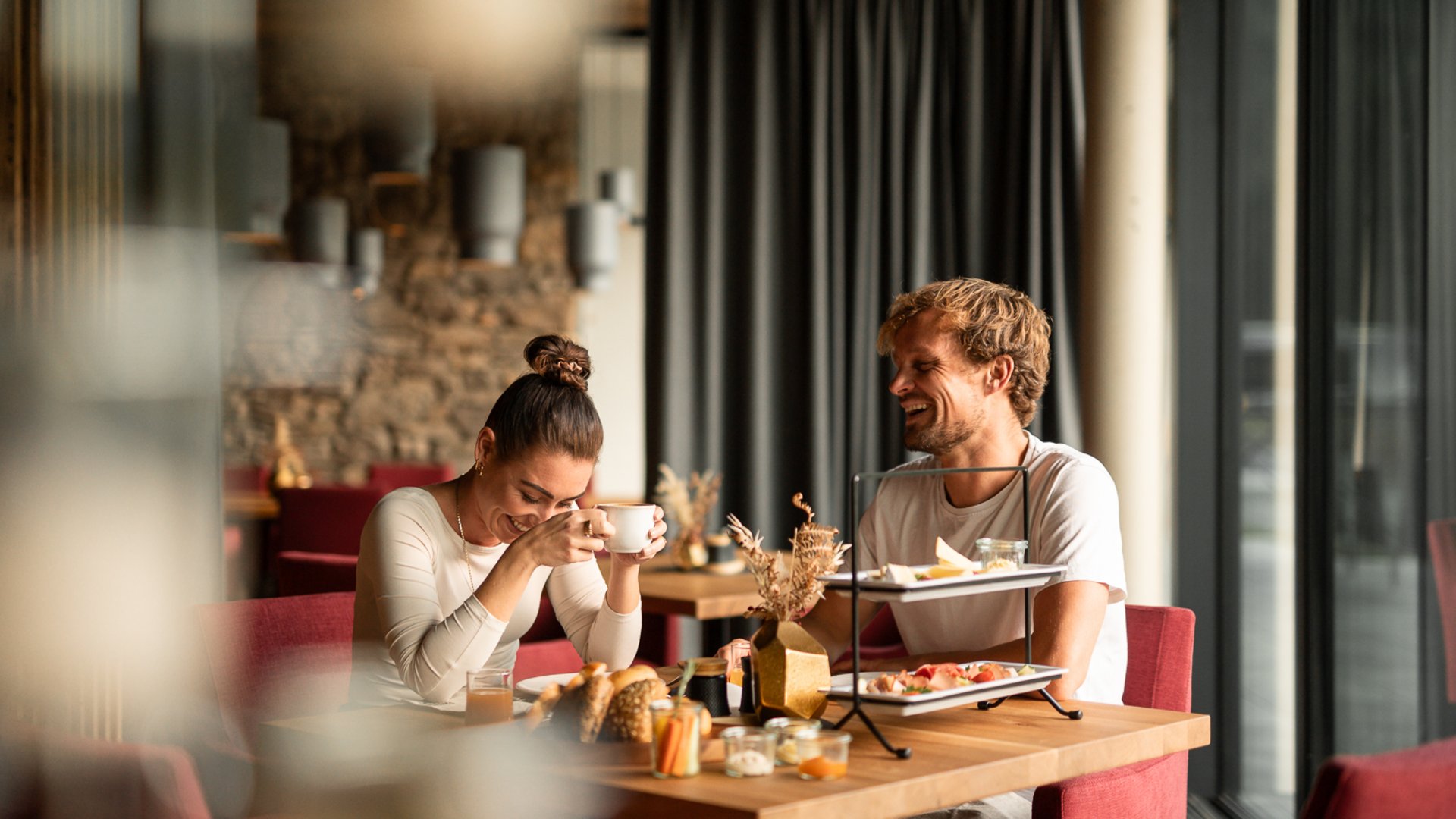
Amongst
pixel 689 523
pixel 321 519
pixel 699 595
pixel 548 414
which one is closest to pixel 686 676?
pixel 548 414

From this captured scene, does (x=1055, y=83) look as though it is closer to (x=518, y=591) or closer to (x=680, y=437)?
(x=680, y=437)

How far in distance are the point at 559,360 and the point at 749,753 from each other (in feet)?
2.64

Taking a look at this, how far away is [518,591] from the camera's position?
1.56 metres

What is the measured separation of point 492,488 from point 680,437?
2040 millimetres

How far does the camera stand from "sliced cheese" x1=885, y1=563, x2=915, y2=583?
1289 millimetres

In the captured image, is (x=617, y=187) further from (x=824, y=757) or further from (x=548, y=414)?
(x=824, y=757)

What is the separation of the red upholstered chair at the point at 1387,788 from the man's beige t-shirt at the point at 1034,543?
2.29 ft

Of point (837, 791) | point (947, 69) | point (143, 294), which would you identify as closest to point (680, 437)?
point (947, 69)

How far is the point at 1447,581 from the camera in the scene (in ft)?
6.72

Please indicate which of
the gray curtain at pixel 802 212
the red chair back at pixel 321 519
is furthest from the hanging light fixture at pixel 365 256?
the gray curtain at pixel 802 212

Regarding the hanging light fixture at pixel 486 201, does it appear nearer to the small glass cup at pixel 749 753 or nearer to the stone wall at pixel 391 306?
the stone wall at pixel 391 306

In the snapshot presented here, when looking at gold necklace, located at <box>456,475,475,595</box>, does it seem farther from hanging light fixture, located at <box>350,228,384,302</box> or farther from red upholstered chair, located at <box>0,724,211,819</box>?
hanging light fixture, located at <box>350,228,384,302</box>

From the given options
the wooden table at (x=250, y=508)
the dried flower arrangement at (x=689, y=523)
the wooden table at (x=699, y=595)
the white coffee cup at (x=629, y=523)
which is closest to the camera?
the white coffee cup at (x=629, y=523)

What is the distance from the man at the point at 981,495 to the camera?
1663mm
